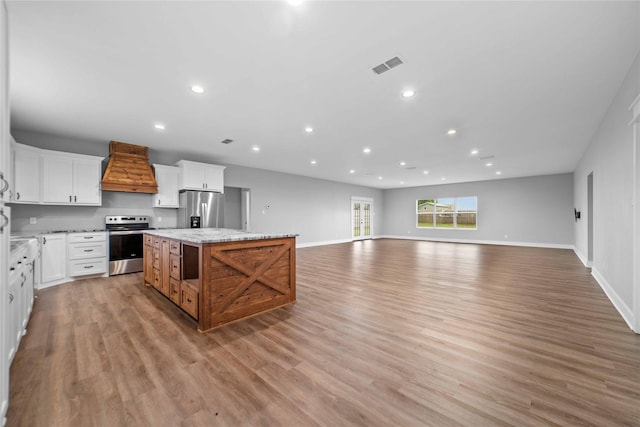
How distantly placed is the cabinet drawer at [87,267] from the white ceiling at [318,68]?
2373 millimetres

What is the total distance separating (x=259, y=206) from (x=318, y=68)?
6.05 meters

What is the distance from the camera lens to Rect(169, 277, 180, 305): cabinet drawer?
3.17m

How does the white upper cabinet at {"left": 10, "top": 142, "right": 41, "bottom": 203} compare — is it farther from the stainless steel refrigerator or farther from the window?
the window

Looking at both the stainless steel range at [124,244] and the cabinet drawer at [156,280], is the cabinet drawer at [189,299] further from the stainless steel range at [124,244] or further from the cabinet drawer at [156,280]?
the stainless steel range at [124,244]

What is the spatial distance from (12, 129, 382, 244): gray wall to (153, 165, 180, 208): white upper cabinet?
26 centimetres

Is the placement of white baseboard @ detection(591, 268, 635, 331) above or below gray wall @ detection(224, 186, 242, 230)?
below

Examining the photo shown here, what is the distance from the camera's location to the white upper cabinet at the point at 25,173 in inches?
160

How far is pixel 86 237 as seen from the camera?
4664 millimetres

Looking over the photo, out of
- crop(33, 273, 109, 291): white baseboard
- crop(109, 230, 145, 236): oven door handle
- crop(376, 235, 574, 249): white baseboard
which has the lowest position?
crop(376, 235, 574, 249): white baseboard

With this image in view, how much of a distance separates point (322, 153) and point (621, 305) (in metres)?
5.38

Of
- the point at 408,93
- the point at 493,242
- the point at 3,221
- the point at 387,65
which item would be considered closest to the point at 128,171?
the point at 3,221

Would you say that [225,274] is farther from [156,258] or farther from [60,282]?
[60,282]

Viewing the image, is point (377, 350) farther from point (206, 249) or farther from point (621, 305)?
point (621, 305)

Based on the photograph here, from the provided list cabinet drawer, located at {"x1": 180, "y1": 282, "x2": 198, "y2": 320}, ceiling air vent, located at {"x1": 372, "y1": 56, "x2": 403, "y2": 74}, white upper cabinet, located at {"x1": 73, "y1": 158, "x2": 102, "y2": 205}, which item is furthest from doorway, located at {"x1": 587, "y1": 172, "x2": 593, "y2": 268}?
white upper cabinet, located at {"x1": 73, "y1": 158, "x2": 102, "y2": 205}
